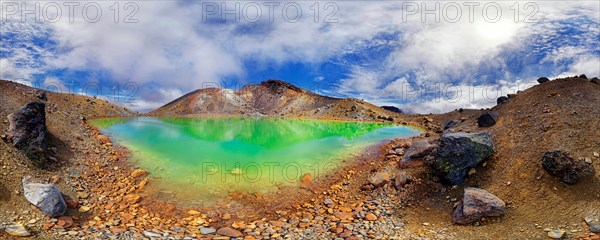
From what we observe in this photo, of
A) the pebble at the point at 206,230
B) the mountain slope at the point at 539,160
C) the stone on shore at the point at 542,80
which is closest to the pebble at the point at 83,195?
the pebble at the point at 206,230

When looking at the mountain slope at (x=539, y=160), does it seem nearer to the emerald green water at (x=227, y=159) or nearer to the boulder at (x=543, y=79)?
the boulder at (x=543, y=79)

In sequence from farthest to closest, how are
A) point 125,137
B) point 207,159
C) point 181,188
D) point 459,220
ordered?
1. point 125,137
2. point 207,159
3. point 181,188
4. point 459,220

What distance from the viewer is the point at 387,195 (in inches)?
450

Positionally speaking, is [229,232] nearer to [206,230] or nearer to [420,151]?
[206,230]

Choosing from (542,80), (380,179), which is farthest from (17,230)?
(542,80)

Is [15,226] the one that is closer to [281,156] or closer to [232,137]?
[281,156]

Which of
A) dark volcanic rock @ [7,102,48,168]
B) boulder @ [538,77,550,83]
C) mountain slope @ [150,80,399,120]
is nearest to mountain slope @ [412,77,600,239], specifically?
boulder @ [538,77,550,83]

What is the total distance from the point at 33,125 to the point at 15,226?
5887 mm

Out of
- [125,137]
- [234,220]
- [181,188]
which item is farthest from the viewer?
[125,137]

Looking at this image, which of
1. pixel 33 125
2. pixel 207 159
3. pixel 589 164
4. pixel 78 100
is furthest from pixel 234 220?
pixel 78 100

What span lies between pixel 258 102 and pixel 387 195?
6797 centimetres

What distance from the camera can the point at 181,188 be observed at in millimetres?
12016

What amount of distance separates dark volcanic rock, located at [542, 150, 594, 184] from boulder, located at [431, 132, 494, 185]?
1.92m

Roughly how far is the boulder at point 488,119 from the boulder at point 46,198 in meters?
16.4
